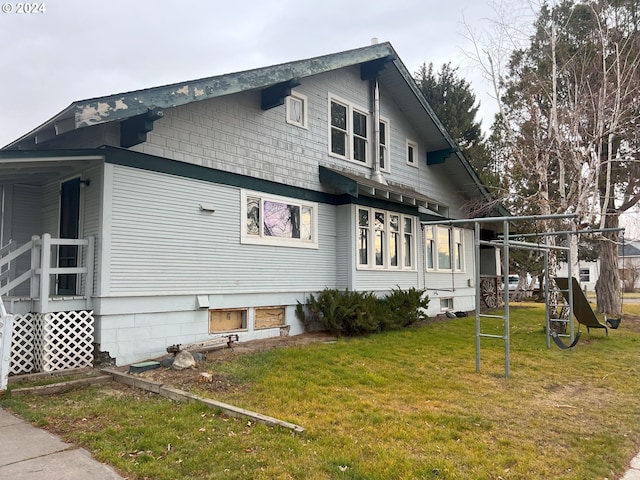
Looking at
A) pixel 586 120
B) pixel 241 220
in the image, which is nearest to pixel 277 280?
pixel 241 220

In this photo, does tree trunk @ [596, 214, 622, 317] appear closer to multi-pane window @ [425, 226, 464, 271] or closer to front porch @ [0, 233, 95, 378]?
multi-pane window @ [425, 226, 464, 271]

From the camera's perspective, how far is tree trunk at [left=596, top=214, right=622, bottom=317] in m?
16.4

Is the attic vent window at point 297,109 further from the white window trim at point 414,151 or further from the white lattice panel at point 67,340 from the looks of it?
the white lattice panel at point 67,340

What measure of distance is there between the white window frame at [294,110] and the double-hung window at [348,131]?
98 centimetres

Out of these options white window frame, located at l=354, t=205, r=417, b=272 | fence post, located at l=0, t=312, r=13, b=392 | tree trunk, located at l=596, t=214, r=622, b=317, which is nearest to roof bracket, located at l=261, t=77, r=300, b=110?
white window frame, located at l=354, t=205, r=417, b=272

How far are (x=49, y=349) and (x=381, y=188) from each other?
771 cm

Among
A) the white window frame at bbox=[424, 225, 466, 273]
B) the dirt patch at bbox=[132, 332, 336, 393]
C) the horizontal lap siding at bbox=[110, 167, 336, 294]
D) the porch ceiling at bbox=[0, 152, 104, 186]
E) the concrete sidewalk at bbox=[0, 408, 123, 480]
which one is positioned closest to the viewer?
the concrete sidewalk at bbox=[0, 408, 123, 480]

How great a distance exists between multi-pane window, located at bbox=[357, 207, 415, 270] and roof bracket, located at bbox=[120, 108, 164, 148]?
6.01 meters

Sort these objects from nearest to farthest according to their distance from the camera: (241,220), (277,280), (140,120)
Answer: (140,120)
(241,220)
(277,280)

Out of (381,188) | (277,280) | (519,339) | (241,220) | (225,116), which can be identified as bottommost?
(519,339)

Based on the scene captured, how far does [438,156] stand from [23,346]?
1307 centimetres

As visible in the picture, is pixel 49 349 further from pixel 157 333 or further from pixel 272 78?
A: pixel 272 78

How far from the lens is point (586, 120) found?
42.9ft

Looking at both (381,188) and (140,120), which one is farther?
(381,188)
